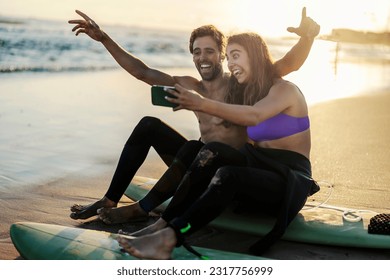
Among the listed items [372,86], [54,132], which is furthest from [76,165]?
[372,86]

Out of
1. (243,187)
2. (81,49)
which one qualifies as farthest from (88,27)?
(81,49)

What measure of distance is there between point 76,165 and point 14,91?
112 inches

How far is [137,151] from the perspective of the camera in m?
2.93

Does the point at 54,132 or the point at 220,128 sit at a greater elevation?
the point at 220,128

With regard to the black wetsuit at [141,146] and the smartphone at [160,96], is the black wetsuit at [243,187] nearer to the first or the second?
the smartphone at [160,96]

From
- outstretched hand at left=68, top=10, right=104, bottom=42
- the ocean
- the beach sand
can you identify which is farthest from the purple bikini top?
the ocean

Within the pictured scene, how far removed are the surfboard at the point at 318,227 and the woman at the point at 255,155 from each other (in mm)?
107

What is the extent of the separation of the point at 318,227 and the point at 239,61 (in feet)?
2.71

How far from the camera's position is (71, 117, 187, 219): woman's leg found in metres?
2.93
